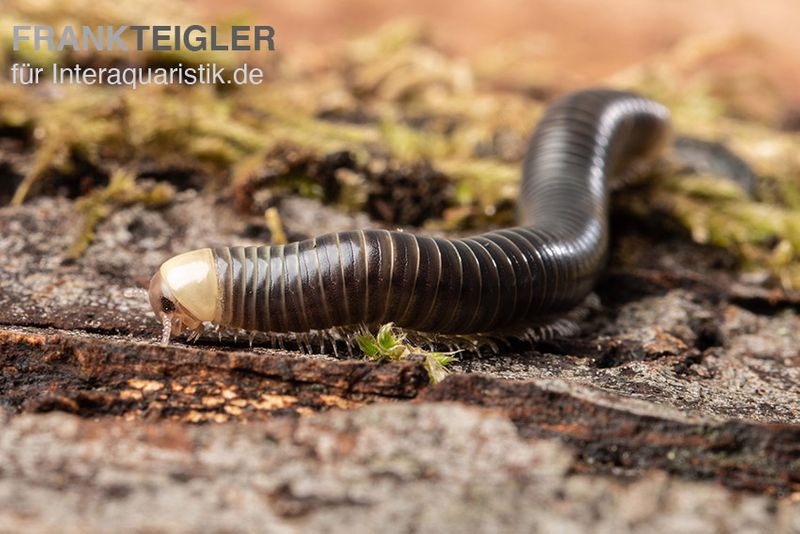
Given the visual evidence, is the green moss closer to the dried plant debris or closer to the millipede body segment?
the dried plant debris

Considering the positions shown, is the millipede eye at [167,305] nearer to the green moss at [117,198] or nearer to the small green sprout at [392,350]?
the small green sprout at [392,350]

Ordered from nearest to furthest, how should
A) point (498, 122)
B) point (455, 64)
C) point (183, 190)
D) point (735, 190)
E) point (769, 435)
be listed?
point (769, 435)
point (183, 190)
point (735, 190)
point (498, 122)
point (455, 64)

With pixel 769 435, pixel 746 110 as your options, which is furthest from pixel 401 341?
pixel 746 110

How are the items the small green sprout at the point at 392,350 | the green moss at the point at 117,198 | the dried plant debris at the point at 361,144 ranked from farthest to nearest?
the dried plant debris at the point at 361,144 → the green moss at the point at 117,198 → the small green sprout at the point at 392,350

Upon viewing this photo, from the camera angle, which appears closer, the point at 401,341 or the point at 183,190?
the point at 401,341

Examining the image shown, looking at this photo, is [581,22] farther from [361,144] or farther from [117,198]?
[117,198]

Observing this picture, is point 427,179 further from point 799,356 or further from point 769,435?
point 769,435

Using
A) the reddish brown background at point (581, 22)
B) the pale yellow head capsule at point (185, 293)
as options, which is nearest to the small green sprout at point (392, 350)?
the pale yellow head capsule at point (185, 293)

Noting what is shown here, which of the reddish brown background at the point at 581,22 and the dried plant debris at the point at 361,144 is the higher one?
the reddish brown background at the point at 581,22

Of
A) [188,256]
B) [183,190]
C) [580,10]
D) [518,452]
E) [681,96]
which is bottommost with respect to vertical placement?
[518,452]
